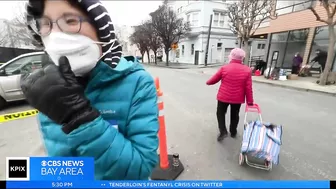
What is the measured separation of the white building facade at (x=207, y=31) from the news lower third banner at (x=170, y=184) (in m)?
27.8

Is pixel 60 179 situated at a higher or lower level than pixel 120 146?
lower

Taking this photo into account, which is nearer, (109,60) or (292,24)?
(109,60)

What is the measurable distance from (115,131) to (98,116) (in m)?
0.10

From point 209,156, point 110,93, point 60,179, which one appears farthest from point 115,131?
point 209,156

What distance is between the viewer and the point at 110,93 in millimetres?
933

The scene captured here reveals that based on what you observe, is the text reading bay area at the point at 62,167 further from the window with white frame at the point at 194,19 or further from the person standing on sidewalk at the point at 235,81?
the window with white frame at the point at 194,19

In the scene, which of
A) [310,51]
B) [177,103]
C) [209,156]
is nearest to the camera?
[209,156]

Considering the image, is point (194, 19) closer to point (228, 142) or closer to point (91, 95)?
point (228, 142)

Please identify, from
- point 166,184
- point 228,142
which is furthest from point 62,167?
point 228,142

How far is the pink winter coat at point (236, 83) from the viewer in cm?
332

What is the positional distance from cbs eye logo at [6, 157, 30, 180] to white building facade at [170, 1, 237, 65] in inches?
1099

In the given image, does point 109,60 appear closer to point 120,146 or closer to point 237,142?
point 120,146

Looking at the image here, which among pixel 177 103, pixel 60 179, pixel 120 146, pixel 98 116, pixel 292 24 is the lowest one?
pixel 177 103

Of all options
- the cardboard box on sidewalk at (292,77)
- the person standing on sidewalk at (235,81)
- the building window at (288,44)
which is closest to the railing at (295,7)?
the building window at (288,44)
